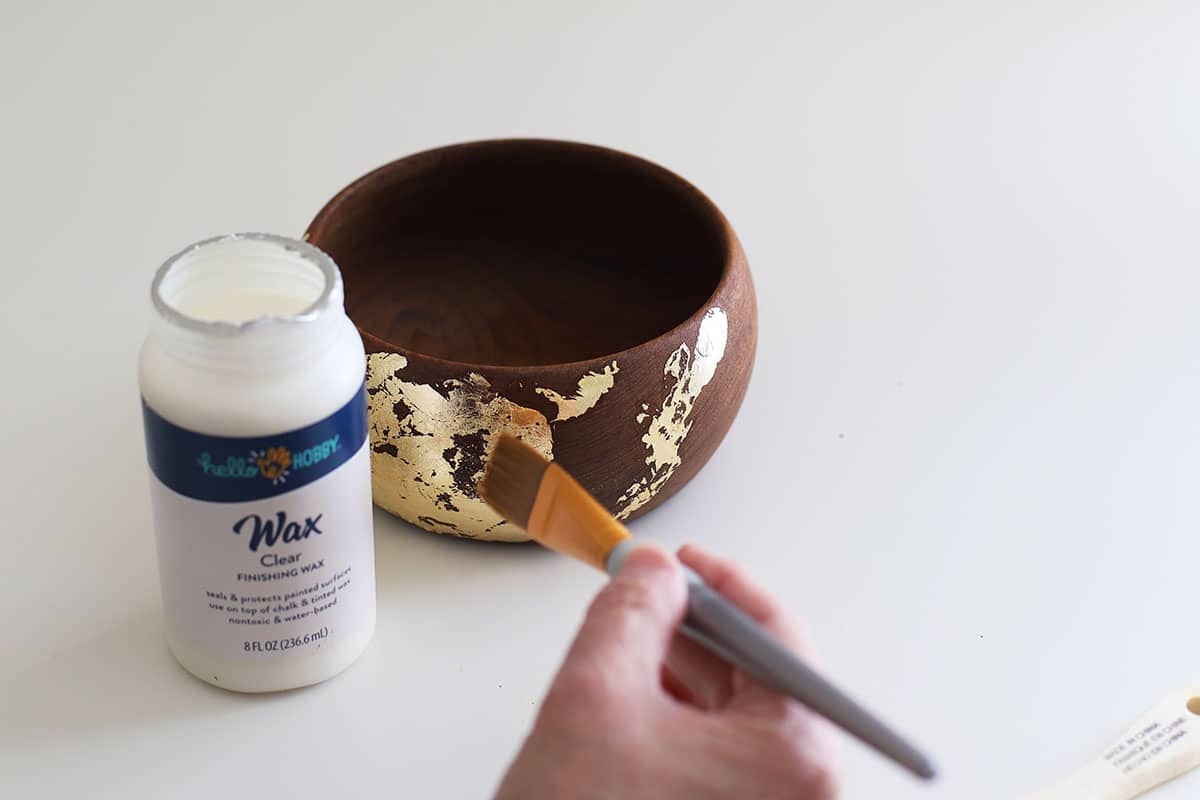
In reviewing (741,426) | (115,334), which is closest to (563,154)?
(741,426)

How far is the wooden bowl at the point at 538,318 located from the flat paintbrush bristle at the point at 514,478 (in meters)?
0.09

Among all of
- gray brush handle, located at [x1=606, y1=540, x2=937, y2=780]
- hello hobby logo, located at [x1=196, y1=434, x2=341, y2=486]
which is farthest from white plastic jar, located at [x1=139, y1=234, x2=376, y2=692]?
gray brush handle, located at [x1=606, y1=540, x2=937, y2=780]

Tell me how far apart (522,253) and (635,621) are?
1.88 ft

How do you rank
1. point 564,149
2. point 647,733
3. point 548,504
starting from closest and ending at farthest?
point 647,733
point 548,504
point 564,149

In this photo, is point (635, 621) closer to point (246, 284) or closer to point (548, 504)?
point (548, 504)

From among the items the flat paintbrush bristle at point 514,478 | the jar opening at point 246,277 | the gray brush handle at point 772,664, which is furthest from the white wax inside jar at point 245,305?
the gray brush handle at point 772,664

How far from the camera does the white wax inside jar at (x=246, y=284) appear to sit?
77 cm

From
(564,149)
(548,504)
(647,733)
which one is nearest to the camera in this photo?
(647,733)

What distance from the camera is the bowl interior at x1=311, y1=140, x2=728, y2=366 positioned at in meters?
1.05

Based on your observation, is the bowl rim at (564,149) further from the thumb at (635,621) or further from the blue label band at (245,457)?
the thumb at (635,621)

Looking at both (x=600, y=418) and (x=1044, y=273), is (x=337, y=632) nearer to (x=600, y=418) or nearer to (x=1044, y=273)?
(x=600, y=418)

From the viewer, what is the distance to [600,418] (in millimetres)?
851

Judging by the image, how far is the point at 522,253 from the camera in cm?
114

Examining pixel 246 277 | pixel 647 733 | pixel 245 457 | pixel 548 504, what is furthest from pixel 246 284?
pixel 647 733
